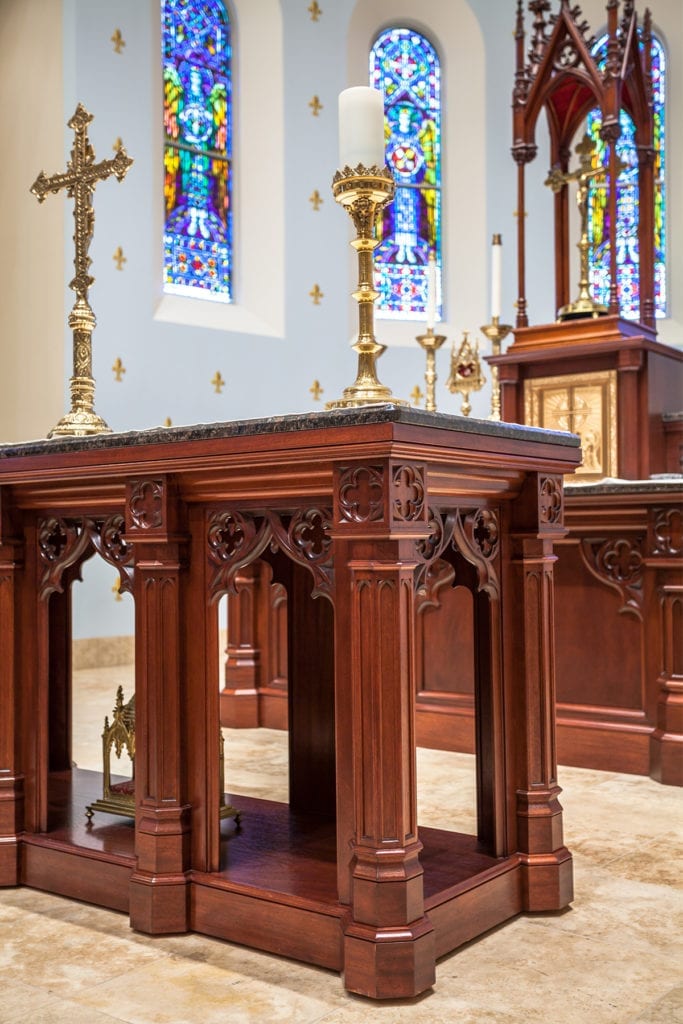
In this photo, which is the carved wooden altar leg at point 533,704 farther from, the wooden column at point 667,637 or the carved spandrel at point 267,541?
the wooden column at point 667,637

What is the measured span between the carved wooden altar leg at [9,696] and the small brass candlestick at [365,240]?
3.57 ft

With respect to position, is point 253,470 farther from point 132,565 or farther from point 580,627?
point 580,627

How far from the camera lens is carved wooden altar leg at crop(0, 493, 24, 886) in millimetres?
3221

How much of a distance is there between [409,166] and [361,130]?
28.4 feet

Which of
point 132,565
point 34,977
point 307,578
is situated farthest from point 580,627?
point 34,977

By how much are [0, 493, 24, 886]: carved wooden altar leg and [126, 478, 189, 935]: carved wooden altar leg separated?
543 millimetres

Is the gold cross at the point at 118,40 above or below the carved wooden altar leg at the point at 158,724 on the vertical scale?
above

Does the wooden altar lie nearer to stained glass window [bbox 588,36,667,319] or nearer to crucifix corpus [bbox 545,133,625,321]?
crucifix corpus [bbox 545,133,625,321]

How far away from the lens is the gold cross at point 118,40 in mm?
8766

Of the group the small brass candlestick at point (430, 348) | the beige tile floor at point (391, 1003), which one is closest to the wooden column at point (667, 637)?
the beige tile floor at point (391, 1003)

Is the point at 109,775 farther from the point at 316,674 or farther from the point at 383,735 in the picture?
the point at 383,735

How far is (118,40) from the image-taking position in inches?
346

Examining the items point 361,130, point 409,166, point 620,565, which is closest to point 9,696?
point 361,130

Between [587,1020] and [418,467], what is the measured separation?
1.19 meters
